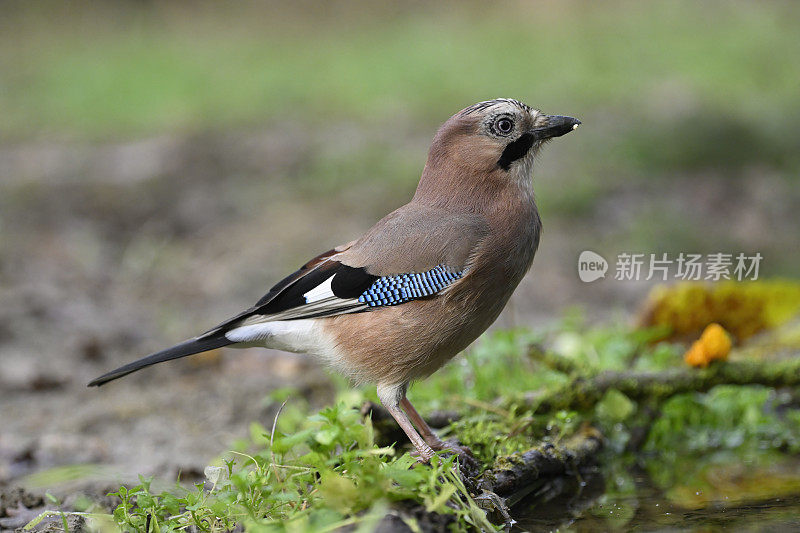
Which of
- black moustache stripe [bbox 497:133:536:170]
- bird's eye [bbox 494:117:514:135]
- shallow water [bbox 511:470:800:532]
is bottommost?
shallow water [bbox 511:470:800:532]

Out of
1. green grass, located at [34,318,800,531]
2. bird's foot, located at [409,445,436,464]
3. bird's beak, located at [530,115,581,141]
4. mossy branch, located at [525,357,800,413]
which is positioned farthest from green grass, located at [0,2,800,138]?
bird's foot, located at [409,445,436,464]

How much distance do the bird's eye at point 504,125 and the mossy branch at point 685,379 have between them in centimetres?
128

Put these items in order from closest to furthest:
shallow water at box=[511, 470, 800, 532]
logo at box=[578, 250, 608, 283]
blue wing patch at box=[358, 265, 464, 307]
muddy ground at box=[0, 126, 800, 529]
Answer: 1. shallow water at box=[511, 470, 800, 532]
2. blue wing patch at box=[358, 265, 464, 307]
3. muddy ground at box=[0, 126, 800, 529]
4. logo at box=[578, 250, 608, 283]

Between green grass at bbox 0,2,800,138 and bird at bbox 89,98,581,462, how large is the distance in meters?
7.11

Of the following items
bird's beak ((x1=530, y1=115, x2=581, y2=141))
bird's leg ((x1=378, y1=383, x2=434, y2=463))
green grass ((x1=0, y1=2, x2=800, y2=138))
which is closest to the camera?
bird's leg ((x1=378, y1=383, x2=434, y2=463))

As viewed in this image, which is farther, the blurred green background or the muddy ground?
the blurred green background

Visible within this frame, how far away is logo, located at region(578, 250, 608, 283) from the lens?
8.14 m

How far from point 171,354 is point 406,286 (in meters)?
1.01

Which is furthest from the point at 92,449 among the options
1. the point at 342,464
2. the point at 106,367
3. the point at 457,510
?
the point at 457,510

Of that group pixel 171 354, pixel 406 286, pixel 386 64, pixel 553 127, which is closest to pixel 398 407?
pixel 406 286

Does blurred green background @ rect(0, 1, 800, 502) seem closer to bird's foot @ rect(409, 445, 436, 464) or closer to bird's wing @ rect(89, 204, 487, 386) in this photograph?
bird's wing @ rect(89, 204, 487, 386)

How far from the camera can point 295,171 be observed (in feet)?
33.8

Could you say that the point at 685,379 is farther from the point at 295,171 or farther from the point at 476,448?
the point at 295,171

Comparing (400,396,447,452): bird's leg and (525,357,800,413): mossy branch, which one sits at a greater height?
(525,357,800,413): mossy branch
